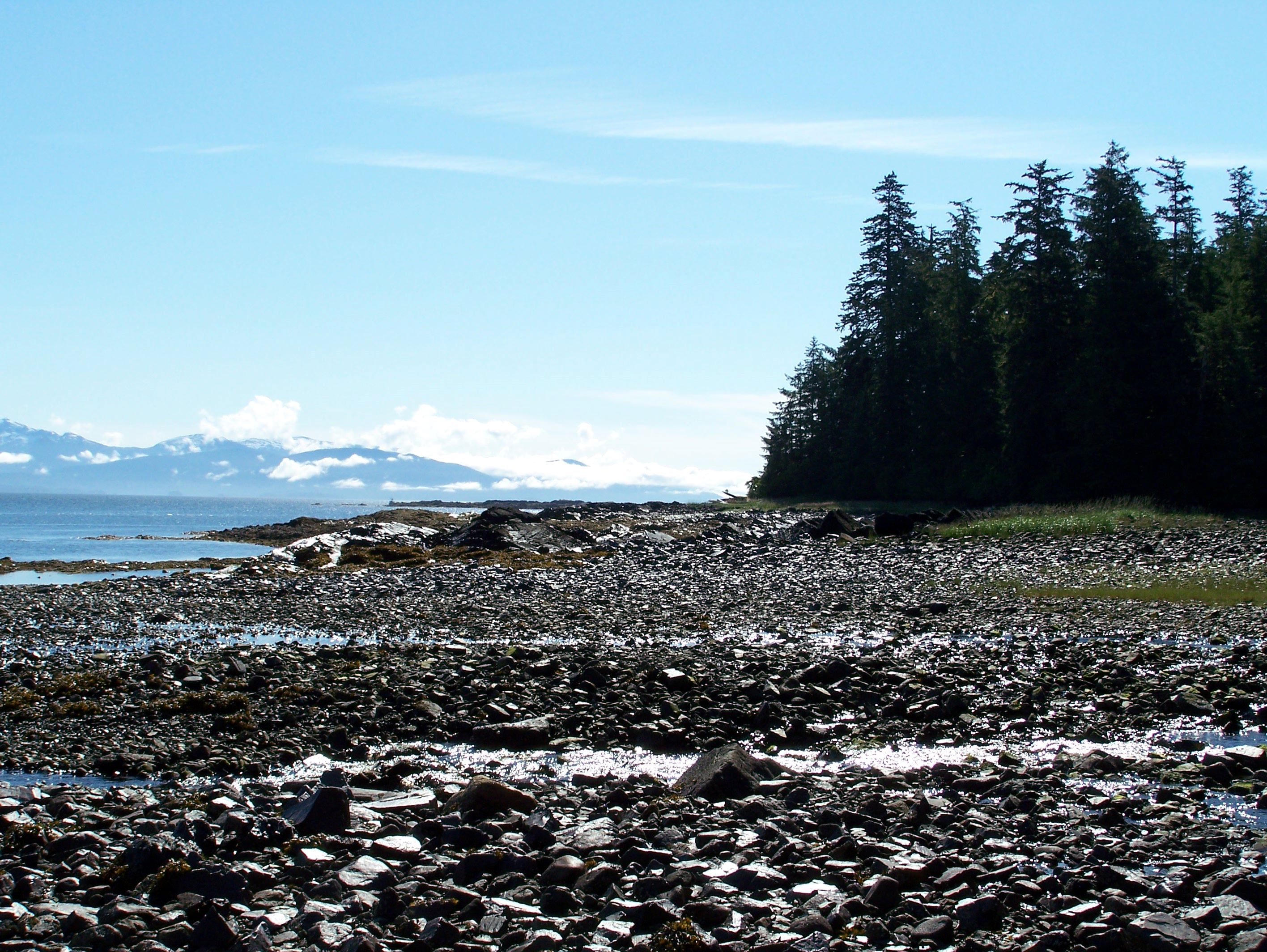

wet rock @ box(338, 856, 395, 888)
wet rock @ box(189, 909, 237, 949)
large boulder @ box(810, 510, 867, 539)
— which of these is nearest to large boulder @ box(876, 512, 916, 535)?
large boulder @ box(810, 510, 867, 539)

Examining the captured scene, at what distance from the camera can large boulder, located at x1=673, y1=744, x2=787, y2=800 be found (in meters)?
8.00

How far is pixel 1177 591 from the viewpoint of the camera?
20281 millimetres

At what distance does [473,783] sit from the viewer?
305 inches

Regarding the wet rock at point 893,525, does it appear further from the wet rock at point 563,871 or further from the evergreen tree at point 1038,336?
the wet rock at point 563,871

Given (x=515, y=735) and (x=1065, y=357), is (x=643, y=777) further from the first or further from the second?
(x=1065, y=357)

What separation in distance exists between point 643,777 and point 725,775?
2.77 ft

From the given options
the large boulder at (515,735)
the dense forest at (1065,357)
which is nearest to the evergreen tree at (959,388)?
the dense forest at (1065,357)

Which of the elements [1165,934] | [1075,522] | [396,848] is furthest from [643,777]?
[1075,522]

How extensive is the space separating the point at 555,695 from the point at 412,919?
621 cm

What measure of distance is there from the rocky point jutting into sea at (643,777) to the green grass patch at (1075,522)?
13420 millimetres

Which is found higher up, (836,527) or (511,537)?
(836,527)

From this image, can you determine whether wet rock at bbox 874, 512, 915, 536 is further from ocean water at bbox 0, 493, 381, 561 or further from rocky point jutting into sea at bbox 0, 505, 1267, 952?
ocean water at bbox 0, 493, 381, 561

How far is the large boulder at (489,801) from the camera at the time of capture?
754 centimetres

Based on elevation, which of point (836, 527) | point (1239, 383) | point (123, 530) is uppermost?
point (1239, 383)
